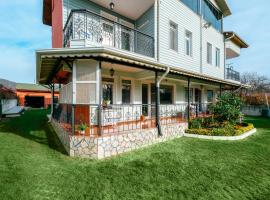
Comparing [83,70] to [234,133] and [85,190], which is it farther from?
[234,133]

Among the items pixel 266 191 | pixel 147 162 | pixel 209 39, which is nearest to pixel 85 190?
pixel 147 162

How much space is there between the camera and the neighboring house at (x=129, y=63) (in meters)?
7.76

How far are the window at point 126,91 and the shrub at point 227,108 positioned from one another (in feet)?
16.5

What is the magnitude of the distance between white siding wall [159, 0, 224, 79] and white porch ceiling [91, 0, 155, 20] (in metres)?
1.01

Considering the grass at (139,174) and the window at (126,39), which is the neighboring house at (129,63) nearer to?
the window at (126,39)

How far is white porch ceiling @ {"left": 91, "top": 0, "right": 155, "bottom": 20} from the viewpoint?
36.9ft

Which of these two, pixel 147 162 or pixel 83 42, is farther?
pixel 83 42

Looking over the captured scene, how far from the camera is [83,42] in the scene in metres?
8.46

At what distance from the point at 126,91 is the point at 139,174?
7.12 meters

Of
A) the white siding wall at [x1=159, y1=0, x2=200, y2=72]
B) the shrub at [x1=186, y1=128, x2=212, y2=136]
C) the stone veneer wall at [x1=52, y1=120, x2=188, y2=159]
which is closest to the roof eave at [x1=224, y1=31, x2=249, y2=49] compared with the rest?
the white siding wall at [x1=159, y1=0, x2=200, y2=72]

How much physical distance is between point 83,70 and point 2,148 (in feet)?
13.5

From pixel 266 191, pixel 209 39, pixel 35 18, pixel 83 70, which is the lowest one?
pixel 266 191

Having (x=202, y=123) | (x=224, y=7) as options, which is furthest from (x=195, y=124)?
(x=224, y=7)

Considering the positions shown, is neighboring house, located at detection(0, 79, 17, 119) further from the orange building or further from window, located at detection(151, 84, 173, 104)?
window, located at detection(151, 84, 173, 104)
